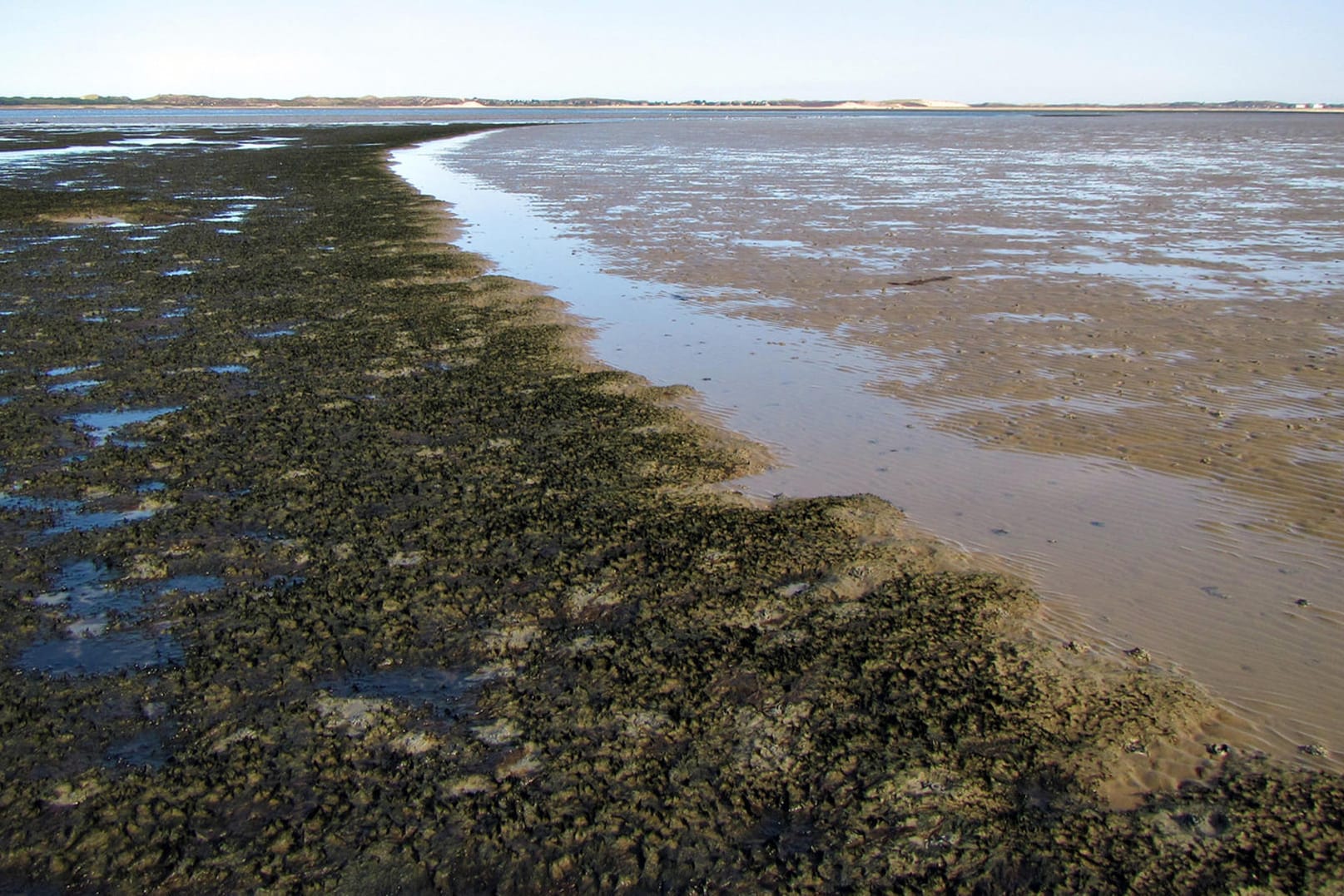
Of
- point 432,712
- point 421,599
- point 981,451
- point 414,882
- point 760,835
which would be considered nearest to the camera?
point 414,882

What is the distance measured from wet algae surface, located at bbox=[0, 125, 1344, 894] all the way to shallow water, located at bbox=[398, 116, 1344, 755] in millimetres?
646

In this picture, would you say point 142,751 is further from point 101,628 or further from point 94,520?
point 94,520

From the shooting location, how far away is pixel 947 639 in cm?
487

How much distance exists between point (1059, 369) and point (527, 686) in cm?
727

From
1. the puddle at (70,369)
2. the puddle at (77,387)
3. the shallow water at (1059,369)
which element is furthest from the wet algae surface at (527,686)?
the puddle at (70,369)

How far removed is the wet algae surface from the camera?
11.4 ft

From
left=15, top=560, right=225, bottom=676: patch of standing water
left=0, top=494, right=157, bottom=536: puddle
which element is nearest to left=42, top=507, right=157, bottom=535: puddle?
left=0, top=494, right=157, bottom=536: puddle

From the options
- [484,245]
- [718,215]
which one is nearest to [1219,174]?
[718,215]

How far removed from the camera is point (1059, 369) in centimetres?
971

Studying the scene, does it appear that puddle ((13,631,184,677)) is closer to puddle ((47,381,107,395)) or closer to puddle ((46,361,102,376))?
puddle ((47,381,107,395))

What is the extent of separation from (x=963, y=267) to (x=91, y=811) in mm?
14279

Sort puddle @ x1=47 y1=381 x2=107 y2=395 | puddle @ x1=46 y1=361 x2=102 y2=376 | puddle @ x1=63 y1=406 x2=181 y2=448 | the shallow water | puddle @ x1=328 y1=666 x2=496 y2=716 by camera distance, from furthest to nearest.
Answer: puddle @ x1=46 y1=361 x2=102 y2=376, puddle @ x1=47 y1=381 x2=107 y2=395, puddle @ x1=63 y1=406 x2=181 y2=448, the shallow water, puddle @ x1=328 y1=666 x2=496 y2=716

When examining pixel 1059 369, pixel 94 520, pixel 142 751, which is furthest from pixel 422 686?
pixel 1059 369

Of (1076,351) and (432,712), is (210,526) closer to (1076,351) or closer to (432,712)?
(432,712)
